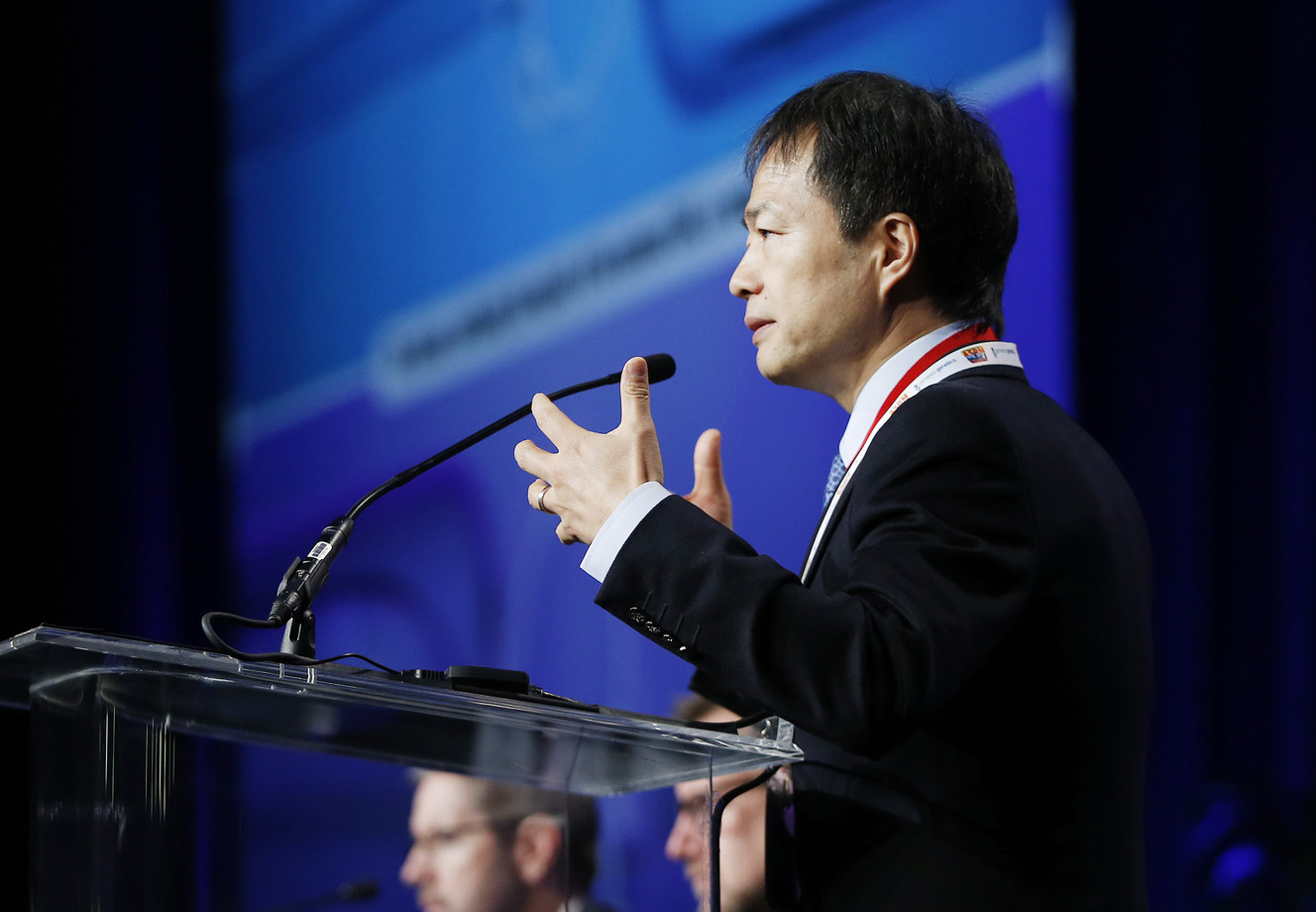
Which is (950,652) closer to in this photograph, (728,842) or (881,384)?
(728,842)

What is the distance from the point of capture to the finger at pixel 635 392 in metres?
1.22

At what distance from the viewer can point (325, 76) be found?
138 inches

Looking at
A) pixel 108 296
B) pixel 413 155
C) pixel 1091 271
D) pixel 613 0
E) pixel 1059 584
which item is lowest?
pixel 1059 584

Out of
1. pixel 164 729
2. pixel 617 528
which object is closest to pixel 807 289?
pixel 617 528

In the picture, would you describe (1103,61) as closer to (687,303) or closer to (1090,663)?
(687,303)

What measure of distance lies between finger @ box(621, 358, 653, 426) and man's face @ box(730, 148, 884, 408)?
31cm

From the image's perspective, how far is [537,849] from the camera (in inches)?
44.2

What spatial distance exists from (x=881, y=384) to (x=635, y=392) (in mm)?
354

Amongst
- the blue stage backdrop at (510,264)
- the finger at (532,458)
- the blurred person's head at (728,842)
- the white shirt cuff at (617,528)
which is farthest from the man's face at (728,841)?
the blue stage backdrop at (510,264)

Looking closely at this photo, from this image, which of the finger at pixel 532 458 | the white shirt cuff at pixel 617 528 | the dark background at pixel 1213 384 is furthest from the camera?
the dark background at pixel 1213 384

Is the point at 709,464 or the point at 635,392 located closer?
the point at 635,392

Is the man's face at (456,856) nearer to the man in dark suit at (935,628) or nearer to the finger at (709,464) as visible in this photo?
the man in dark suit at (935,628)

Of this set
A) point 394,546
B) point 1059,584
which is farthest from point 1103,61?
point 394,546

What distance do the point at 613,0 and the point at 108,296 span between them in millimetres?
1754
